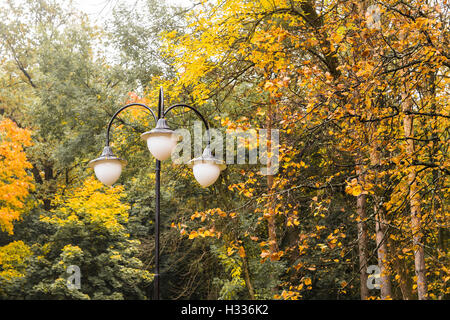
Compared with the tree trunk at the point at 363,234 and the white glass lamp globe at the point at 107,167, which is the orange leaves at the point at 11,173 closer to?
the tree trunk at the point at 363,234

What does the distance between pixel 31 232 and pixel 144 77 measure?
687 cm

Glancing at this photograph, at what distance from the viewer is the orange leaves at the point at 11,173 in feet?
50.9

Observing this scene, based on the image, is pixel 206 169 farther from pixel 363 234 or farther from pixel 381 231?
pixel 363 234

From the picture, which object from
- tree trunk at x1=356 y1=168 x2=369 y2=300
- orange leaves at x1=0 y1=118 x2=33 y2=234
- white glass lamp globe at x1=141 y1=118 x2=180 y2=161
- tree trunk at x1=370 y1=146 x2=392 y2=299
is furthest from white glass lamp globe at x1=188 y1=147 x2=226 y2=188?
orange leaves at x1=0 y1=118 x2=33 y2=234

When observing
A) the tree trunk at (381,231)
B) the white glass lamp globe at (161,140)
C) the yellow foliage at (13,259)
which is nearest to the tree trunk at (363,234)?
the tree trunk at (381,231)

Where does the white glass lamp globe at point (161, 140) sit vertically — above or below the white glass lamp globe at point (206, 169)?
above

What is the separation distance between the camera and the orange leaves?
50.9ft

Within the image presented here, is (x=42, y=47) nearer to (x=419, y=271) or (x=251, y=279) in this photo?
(x=251, y=279)

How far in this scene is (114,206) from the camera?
1648cm

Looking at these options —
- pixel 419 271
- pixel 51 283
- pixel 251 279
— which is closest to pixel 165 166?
pixel 251 279

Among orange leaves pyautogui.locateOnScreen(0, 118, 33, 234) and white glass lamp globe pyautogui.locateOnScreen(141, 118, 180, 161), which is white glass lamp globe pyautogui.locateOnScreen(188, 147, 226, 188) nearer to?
white glass lamp globe pyautogui.locateOnScreen(141, 118, 180, 161)

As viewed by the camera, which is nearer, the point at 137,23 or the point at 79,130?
the point at 79,130
